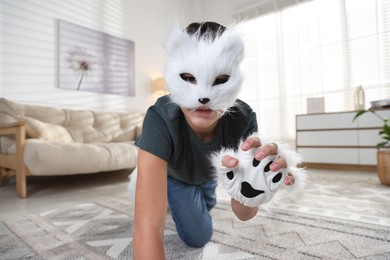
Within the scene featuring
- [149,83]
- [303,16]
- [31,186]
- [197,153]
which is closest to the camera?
[197,153]

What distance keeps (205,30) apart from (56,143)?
1.76m

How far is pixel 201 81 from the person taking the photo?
60 cm

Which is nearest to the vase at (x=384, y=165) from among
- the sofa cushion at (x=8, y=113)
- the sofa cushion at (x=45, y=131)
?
the sofa cushion at (x=45, y=131)

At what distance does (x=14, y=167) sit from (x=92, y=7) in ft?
7.36

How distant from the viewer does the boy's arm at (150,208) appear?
63 centimetres

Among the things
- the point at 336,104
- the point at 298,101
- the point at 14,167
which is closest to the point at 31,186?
the point at 14,167

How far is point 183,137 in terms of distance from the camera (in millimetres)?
808

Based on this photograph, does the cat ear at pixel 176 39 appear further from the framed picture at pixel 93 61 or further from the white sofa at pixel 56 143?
the framed picture at pixel 93 61

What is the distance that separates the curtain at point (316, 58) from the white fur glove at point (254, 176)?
2569mm

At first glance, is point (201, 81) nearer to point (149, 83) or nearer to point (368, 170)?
point (368, 170)

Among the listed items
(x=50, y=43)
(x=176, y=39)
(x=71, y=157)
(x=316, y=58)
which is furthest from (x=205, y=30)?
(x=316, y=58)

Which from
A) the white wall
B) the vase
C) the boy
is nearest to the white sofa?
the white wall

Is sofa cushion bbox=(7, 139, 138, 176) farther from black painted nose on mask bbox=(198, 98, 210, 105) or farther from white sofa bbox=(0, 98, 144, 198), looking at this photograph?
black painted nose on mask bbox=(198, 98, 210, 105)

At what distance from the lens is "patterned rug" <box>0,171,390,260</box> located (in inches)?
35.8
